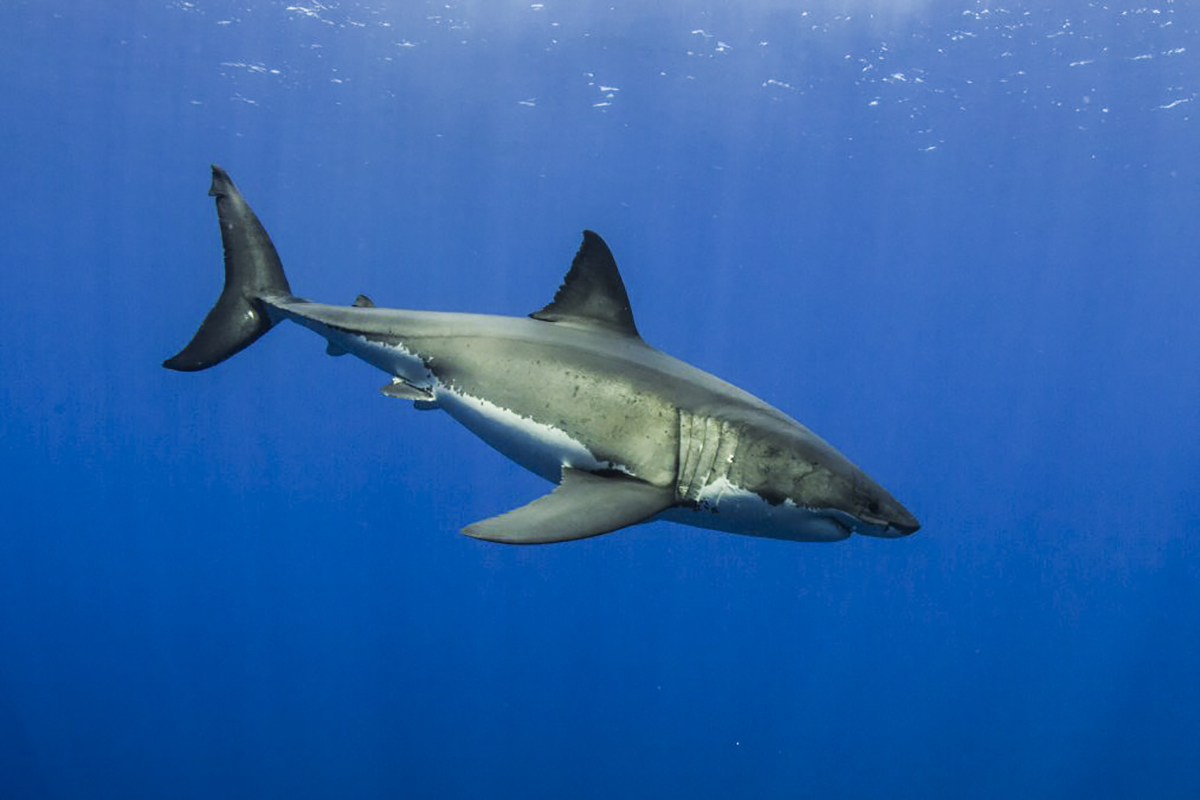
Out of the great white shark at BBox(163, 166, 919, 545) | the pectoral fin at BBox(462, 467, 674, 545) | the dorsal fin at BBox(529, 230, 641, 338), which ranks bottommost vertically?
the pectoral fin at BBox(462, 467, 674, 545)

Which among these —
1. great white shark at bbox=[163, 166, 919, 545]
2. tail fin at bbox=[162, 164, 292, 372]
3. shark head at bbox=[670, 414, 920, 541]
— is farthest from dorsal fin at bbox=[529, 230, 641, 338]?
tail fin at bbox=[162, 164, 292, 372]

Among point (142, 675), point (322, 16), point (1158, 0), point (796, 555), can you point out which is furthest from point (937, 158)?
point (142, 675)

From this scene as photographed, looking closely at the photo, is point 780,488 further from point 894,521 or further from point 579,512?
point 579,512

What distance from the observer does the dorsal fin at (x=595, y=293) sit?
412 cm

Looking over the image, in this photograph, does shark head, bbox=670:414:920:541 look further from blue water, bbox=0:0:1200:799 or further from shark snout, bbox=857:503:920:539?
blue water, bbox=0:0:1200:799

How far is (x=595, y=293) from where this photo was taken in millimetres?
4168

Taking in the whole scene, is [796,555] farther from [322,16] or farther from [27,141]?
[27,141]

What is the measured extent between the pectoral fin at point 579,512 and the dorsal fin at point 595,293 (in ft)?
3.19

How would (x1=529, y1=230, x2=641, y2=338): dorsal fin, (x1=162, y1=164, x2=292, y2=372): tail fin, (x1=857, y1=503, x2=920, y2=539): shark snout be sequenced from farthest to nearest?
(x1=162, y1=164, x2=292, y2=372): tail fin
(x1=529, y1=230, x2=641, y2=338): dorsal fin
(x1=857, y1=503, x2=920, y2=539): shark snout

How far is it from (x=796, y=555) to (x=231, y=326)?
12.6m

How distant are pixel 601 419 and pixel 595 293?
0.83 metres

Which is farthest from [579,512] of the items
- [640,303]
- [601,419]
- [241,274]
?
[640,303]

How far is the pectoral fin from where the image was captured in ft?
9.26

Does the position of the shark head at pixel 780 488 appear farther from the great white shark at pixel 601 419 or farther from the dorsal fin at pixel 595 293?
the dorsal fin at pixel 595 293
